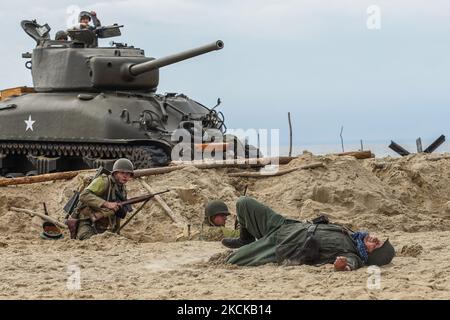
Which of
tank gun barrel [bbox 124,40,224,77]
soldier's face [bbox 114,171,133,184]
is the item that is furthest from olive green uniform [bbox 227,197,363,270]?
tank gun barrel [bbox 124,40,224,77]

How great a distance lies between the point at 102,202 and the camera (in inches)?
542

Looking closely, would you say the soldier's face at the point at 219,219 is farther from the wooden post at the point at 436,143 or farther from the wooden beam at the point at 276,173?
the wooden post at the point at 436,143

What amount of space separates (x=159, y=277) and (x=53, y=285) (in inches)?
39.7

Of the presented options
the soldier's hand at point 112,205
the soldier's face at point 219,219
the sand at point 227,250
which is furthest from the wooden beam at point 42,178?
the soldier's face at point 219,219

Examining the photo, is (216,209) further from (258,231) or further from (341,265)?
(341,265)

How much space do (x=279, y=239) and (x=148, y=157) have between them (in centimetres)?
919

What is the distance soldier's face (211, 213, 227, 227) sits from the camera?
1310 cm

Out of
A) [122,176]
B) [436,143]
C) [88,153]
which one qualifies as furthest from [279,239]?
[436,143]

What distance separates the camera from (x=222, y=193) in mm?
16031

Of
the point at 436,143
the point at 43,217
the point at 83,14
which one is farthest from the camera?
the point at 436,143

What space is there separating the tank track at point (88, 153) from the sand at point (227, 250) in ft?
9.54

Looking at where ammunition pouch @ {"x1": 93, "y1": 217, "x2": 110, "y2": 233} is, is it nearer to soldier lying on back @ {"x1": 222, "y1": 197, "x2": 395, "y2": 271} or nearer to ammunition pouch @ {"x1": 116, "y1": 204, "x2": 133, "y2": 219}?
ammunition pouch @ {"x1": 116, "y1": 204, "x2": 133, "y2": 219}
